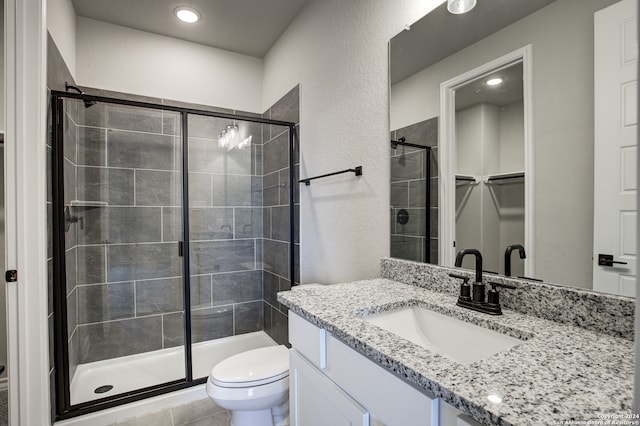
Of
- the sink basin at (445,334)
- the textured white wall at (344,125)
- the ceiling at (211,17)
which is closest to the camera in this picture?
the sink basin at (445,334)

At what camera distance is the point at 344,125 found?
5.74ft

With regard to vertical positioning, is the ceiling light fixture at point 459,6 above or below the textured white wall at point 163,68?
below

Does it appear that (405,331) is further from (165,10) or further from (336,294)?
(165,10)

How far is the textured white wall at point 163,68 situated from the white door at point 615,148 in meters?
2.63

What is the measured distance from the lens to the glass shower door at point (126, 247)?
6.97 ft

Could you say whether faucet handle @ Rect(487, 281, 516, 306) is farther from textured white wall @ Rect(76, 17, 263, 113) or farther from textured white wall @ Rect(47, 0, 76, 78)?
textured white wall @ Rect(76, 17, 263, 113)

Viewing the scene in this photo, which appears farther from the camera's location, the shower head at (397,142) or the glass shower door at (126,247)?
the glass shower door at (126,247)

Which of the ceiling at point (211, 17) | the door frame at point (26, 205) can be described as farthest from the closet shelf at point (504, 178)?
the door frame at point (26, 205)

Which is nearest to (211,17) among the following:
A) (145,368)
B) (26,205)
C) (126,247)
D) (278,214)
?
(278,214)

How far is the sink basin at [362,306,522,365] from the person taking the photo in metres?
0.85

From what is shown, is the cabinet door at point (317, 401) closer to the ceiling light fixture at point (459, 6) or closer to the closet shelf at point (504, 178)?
the closet shelf at point (504, 178)

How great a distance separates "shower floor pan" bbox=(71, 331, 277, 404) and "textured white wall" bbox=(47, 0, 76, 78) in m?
2.09

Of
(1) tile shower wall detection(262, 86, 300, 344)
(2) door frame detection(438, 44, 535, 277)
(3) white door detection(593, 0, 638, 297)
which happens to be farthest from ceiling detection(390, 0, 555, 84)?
(1) tile shower wall detection(262, 86, 300, 344)

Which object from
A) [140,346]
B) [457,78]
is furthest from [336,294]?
[140,346]
